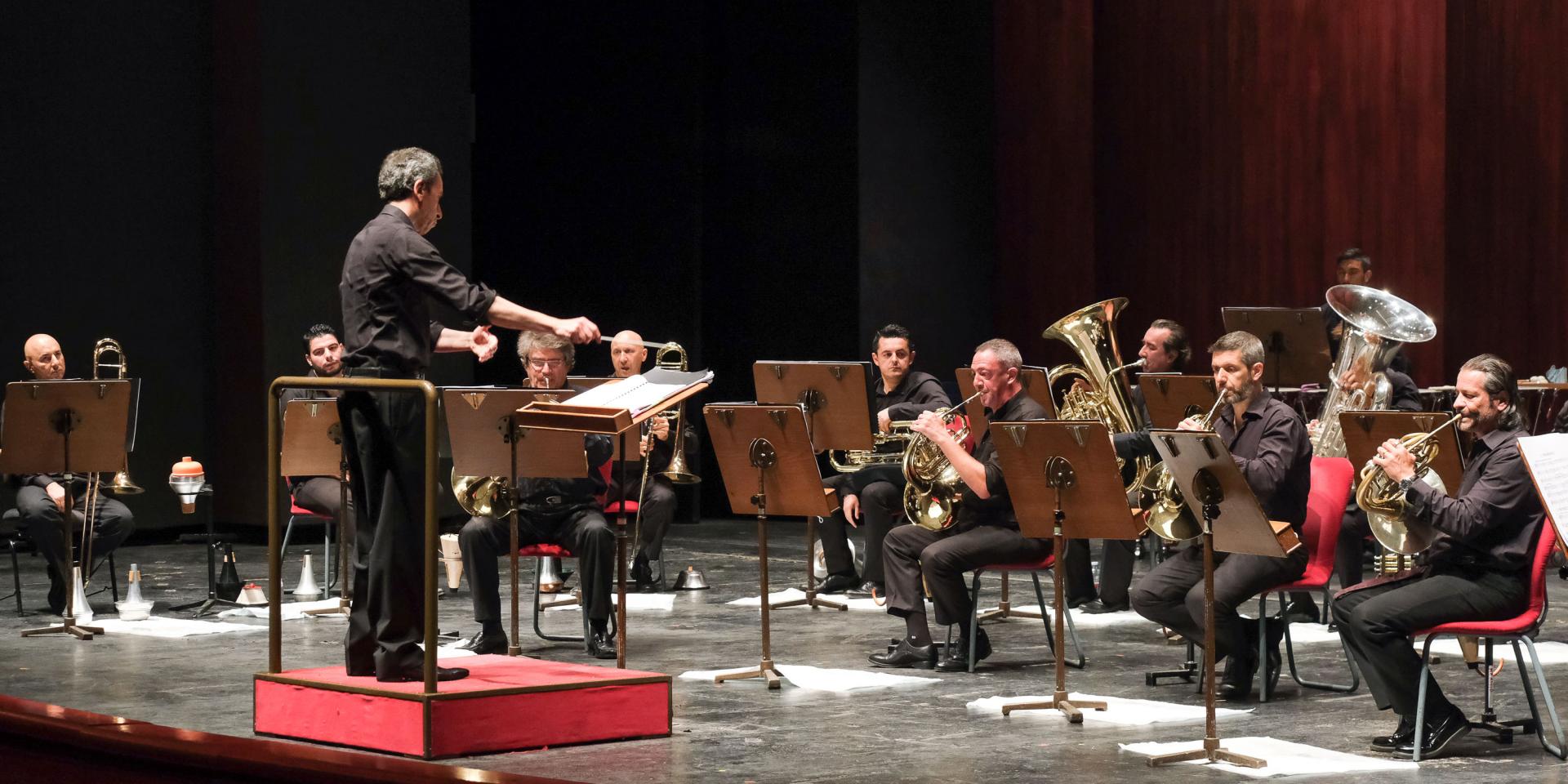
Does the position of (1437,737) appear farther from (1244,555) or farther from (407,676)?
(407,676)

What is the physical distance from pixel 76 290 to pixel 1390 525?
7.79m

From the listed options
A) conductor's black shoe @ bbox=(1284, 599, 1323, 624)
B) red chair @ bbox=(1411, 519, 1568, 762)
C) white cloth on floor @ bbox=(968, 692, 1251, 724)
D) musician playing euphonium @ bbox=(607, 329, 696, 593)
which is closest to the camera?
red chair @ bbox=(1411, 519, 1568, 762)

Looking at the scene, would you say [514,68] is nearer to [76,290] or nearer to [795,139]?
[795,139]

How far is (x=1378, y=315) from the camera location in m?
7.61

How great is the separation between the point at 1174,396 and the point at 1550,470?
135 inches

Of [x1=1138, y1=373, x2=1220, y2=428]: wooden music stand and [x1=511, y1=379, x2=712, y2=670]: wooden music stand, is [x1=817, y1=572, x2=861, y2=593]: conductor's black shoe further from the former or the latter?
[x1=511, y1=379, x2=712, y2=670]: wooden music stand

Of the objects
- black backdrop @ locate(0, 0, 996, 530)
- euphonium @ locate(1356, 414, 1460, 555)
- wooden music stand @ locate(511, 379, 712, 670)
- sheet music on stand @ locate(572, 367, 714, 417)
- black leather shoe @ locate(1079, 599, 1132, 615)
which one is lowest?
black leather shoe @ locate(1079, 599, 1132, 615)

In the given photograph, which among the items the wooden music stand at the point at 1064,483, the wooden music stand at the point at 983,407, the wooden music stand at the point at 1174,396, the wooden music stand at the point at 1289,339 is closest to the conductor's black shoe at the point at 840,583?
the wooden music stand at the point at 983,407

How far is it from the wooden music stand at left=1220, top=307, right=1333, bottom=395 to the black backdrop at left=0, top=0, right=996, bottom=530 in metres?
3.05

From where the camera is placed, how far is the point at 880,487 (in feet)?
27.8

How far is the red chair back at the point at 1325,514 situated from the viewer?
6.13m

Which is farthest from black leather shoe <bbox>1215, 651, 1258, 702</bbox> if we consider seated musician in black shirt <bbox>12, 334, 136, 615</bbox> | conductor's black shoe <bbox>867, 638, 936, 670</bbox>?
seated musician in black shirt <bbox>12, 334, 136, 615</bbox>

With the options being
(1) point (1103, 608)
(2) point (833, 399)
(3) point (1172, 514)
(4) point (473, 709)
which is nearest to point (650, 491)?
(2) point (833, 399)

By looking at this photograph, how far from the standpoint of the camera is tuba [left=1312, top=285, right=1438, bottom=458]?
7.53 m
